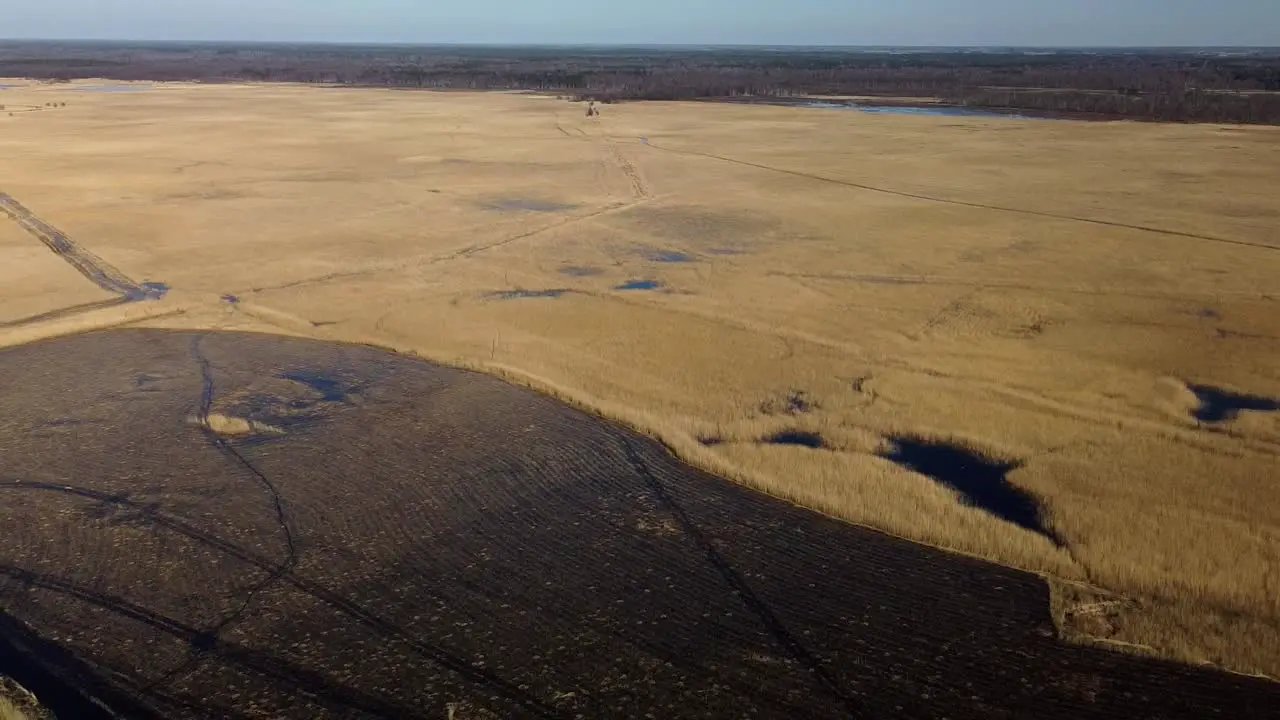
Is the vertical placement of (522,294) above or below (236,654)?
above

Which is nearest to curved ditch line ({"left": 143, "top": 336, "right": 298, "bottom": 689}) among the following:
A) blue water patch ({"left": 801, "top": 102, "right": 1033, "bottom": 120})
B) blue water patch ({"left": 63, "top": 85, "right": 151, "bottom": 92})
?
blue water patch ({"left": 801, "top": 102, "right": 1033, "bottom": 120})

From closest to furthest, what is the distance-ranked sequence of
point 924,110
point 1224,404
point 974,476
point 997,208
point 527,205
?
point 974,476 → point 1224,404 → point 997,208 → point 527,205 → point 924,110

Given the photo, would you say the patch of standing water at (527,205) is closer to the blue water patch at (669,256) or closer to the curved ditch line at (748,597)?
the blue water patch at (669,256)

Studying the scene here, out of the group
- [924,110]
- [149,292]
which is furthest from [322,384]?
[924,110]

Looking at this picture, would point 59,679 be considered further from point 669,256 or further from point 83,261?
point 669,256

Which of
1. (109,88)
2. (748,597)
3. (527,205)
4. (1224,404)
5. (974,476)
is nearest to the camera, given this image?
(748,597)

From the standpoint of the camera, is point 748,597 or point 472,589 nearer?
point 748,597

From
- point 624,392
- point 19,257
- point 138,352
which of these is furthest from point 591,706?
point 19,257
